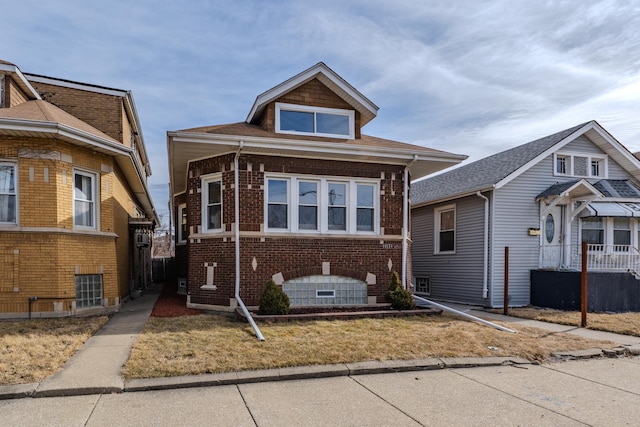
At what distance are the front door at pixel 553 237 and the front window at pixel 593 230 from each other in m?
0.86

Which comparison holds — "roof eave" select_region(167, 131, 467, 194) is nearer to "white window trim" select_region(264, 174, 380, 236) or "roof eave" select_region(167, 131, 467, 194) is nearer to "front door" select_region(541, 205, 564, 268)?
"white window trim" select_region(264, 174, 380, 236)

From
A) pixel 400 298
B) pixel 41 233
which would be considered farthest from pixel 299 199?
pixel 41 233

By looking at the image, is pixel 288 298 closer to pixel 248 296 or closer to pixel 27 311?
pixel 248 296

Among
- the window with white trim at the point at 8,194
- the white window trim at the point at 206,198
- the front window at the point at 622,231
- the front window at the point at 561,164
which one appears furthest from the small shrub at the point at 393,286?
the front window at the point at 622,231

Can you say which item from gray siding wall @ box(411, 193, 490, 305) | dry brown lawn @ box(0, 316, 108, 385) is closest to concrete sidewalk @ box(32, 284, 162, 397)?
dry brown lawn @ box(0, 316, 108, 385)

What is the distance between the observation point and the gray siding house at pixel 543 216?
13.4 m

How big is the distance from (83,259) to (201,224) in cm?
286

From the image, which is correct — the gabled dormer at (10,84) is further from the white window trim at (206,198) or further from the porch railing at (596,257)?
the porch railing at (596,257)

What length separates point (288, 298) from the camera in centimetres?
980

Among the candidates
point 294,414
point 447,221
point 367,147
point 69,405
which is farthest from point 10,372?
point 447,221

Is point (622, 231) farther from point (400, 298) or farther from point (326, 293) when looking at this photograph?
point (326, 293)

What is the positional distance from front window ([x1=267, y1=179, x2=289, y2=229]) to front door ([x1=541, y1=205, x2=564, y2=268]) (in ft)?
30.3

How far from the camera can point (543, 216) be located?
13.9 metres

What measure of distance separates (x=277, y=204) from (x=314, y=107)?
311 centimetres
